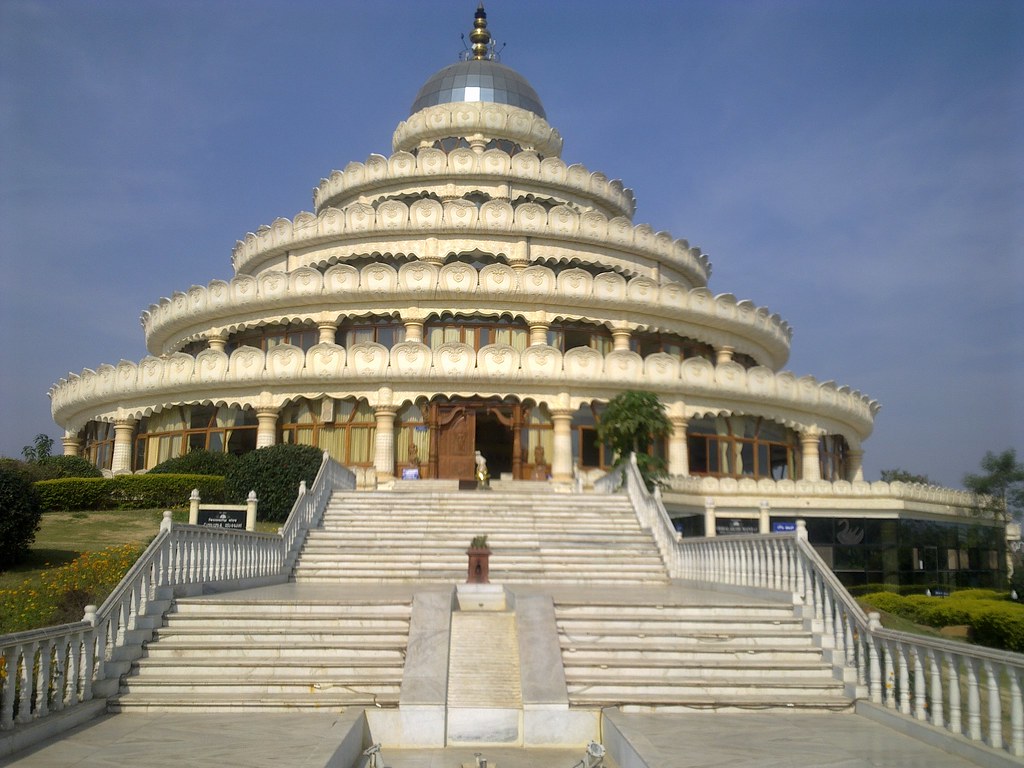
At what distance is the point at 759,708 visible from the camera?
11.1 m

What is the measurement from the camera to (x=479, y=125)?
4800 centimetres

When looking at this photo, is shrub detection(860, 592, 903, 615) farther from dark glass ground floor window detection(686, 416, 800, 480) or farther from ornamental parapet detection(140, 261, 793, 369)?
ornamental parapet detection(140, 261, 793, 369)

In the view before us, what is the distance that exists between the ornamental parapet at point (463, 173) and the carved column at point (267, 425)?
14.3 metres

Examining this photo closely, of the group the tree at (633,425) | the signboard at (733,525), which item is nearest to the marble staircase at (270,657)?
the tree at (633,425)

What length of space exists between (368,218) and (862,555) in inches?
969

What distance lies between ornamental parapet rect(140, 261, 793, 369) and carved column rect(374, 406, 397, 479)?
5387 mm

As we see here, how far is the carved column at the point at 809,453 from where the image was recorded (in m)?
39.0

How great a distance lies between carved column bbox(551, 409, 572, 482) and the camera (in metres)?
33.0

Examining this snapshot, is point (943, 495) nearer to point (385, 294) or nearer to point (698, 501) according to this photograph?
point (698, 501)

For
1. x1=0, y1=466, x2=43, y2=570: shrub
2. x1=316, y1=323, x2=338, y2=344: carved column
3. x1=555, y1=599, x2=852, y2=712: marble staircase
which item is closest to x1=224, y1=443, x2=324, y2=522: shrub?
x1=0, y1=466, x2=43, y2=570: shrub

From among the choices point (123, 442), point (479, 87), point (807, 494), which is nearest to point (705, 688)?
point (807, 494)

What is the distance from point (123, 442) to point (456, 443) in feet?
52.0

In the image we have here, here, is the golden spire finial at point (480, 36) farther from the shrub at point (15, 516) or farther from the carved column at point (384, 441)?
the shrub at point (15, 516)

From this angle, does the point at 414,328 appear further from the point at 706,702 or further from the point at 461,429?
the point at 706,702
